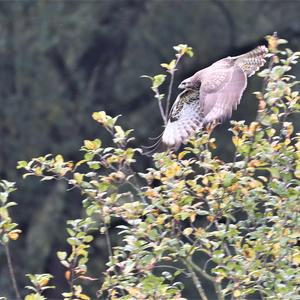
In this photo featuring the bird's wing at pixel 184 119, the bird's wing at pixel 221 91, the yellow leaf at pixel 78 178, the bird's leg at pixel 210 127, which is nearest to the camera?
the yellow leaf at pixel 78 178

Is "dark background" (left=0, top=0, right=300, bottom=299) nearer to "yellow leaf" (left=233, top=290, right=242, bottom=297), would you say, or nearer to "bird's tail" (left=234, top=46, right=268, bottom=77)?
"bird's tail" (left=234, top=46, right=268, bottom=77)

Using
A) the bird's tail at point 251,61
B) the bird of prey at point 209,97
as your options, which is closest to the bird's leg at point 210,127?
the bird of prey at point 209,97

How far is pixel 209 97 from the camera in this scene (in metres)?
4.60

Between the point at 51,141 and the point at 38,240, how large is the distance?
4.03 feet

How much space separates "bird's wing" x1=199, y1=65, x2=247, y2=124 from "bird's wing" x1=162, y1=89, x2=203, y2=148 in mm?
78

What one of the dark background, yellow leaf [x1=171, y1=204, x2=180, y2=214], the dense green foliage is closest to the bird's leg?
the dense green foliage

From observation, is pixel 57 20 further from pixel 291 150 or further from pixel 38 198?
pixel 291 150

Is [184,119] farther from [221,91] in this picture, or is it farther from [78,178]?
[78,178]

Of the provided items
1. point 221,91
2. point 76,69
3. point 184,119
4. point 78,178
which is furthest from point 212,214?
point 76,69

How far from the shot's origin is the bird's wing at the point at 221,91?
14.2 ft

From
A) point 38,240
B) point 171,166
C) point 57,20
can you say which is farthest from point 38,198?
point 171,166

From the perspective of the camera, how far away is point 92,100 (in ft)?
43.4

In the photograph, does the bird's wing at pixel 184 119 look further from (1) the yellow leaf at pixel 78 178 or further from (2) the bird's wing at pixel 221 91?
(1) the yellow leaf at pixel 78 178

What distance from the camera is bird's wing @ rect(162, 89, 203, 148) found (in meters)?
4.47
